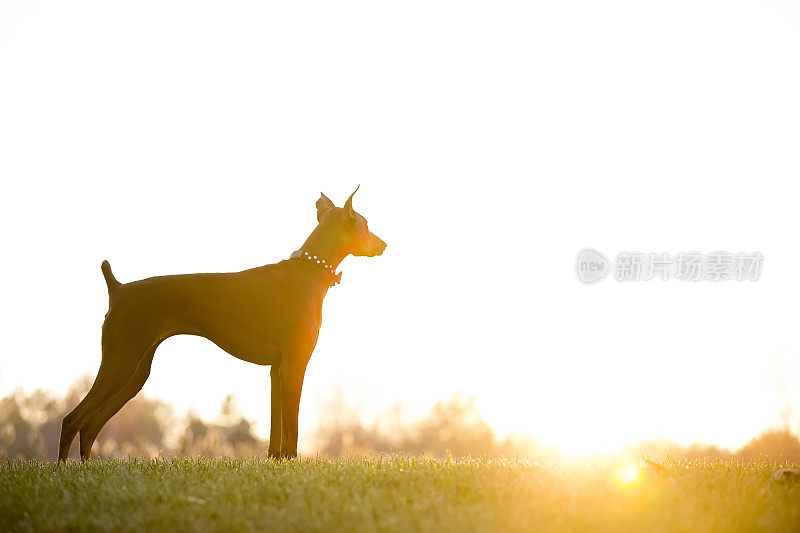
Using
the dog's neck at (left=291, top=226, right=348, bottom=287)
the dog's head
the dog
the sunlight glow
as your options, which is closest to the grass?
the sunlight glow

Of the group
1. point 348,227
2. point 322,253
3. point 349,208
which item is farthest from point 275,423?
point 349,208

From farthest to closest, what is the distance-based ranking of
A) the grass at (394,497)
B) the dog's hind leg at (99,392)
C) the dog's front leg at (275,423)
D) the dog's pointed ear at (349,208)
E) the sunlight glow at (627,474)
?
the dog's pointed ear at (349,208)
the dog's front leg at (275,423)
the dog's hind leg at (99,392)
the sunlight glow at (627,474)
the grass at (394,497)

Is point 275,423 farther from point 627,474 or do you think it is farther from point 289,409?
point 627,474

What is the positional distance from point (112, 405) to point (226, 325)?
1.89 meters

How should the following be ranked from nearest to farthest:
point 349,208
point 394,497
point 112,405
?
point 394,497 < point 112,405 < point 349,208

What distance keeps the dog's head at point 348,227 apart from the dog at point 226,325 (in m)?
0.06

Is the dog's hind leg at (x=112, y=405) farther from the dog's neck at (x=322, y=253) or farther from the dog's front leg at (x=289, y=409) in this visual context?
the dog's neck at (x=322, y=253)

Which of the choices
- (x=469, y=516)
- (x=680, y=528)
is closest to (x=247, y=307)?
(x=469, y=516)

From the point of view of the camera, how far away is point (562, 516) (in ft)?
24.5

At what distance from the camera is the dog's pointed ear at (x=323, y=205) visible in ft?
39.0

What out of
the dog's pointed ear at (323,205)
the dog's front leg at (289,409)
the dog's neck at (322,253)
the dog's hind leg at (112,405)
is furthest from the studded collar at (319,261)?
the dog's hind leg at (112,405)

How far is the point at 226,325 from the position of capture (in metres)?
11.0

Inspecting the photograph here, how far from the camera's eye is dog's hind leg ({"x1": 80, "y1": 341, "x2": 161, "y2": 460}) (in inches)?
431

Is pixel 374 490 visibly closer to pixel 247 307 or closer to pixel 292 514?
pixel 292 514
